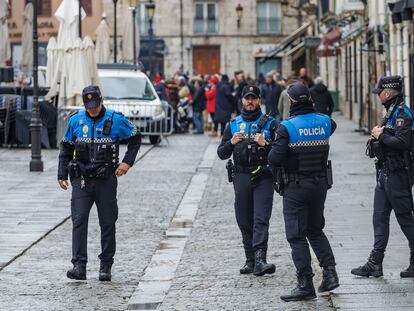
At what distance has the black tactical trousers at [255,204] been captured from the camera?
1235 centimetres

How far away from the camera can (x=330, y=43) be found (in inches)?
1957

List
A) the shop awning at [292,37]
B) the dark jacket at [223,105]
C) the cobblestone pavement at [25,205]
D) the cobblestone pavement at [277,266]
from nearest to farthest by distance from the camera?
the cobblestone pavement at [277,266] → the cobblestone pavement at [25,205] → the dark jacket at [223,105] → the shop awning at [292,37]

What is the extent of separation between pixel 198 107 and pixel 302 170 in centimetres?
2790

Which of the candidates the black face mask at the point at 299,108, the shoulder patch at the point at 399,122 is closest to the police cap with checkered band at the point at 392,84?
the shoulder patch at the point at 399,122

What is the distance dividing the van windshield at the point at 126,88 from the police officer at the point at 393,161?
22495mm

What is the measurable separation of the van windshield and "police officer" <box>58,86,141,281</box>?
71.3 feet

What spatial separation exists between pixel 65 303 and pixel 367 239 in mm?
4386

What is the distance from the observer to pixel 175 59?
254 feet

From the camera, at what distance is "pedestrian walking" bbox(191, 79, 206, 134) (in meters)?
38.9

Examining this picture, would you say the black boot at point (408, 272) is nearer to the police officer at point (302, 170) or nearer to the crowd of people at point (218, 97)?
the police officer at point (302, 170)

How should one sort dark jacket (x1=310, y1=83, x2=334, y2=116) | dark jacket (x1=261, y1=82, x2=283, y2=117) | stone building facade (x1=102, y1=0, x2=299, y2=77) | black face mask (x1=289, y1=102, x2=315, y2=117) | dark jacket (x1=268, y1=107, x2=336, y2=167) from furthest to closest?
stone building facade (x1=102, y1=0, x2=299, y2=77), dark jacket (x1=261, y1=82, x2=283, y2=117), dark jacket (x1=310, y1=83, x2=334, y2=116), black face mask (x1=289, y1=102, x2=315, y2=117), dark jacket (x1=268, y1=107, x2=336, y2=167)

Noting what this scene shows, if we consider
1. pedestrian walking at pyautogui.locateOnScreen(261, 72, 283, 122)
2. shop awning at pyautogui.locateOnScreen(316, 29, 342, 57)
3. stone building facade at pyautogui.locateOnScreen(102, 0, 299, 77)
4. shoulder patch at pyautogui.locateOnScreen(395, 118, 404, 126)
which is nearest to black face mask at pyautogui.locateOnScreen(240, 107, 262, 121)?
shoulder patch at pyautogui.locateOnScreen(395, 118, 404, 126)

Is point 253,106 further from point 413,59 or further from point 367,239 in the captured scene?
point 413,59

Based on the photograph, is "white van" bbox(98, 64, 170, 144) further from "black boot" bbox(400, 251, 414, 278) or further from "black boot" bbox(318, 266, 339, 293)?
"black boot" bbox(318, 266, 339, 293)
